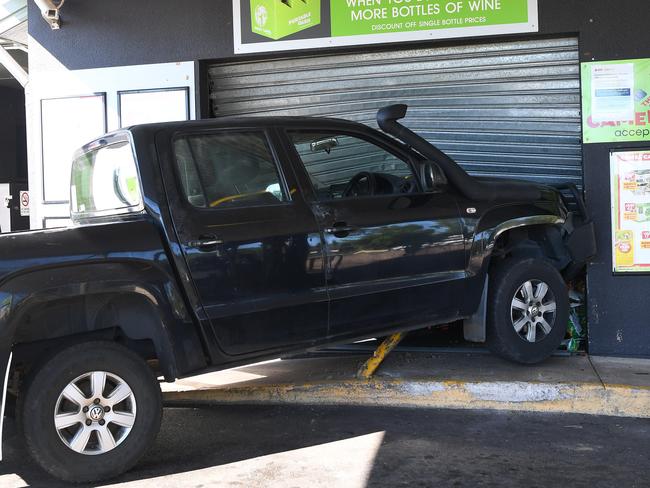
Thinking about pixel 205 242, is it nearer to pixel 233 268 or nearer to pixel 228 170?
pixel 233 268

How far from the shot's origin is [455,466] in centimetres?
422

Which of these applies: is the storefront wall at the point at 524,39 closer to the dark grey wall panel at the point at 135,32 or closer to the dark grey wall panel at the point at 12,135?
the dark grey wall panel at the point at 135,32

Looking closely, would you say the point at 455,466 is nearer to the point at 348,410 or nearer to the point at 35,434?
the point at 348,410

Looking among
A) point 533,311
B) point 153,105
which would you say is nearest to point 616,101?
point 533,311

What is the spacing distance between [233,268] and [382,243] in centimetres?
110

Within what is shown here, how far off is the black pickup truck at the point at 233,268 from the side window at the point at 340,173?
18 millimetres

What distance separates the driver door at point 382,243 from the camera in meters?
4.81

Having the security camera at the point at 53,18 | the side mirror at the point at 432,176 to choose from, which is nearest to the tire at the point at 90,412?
the side mirror at the point at 432,176

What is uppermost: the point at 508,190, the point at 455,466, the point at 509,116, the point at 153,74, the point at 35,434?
the point at 153,74

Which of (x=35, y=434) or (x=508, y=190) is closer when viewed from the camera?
(x=35, y=434)

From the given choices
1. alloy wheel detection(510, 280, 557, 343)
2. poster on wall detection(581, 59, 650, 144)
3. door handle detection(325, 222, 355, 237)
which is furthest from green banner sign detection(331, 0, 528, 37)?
door handle detection(325, 222, 355, 237)

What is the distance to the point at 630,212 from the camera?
6453 millimetres

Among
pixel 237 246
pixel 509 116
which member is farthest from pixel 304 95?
pixel 237 246

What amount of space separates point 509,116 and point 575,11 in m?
1.09
